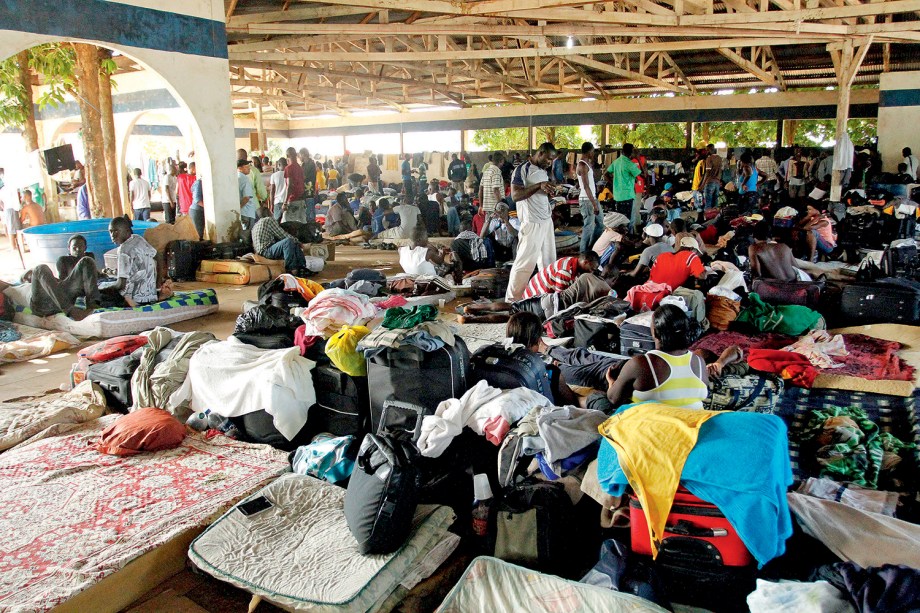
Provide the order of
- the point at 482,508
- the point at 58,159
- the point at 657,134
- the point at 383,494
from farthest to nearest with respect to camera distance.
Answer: the point at 657,134 → the point at 58,159 → the point at 482,508 → the point at 383,494

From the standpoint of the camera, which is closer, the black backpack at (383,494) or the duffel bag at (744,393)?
the black backpack at (383,494)

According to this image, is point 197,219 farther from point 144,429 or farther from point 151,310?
point 144,429

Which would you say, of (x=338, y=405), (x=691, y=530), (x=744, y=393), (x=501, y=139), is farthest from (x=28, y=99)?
(x=501, y=139)

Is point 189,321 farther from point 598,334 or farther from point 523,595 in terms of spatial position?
point 523,595

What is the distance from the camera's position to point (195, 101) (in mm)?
10375

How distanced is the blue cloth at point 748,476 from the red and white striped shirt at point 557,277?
15.1ft

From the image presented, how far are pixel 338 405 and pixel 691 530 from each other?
2511mm

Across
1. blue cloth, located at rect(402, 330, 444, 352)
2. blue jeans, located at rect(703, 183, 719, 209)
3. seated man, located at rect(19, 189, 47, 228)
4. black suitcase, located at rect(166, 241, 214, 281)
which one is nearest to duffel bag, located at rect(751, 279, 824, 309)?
blue cloth, located at rect(402, 330, 444, 352)

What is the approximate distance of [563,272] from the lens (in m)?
7.57

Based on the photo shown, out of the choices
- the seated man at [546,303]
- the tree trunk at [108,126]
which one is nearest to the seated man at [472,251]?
the seated man at [546,303]

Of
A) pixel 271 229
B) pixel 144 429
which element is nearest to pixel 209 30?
pixel 271 229

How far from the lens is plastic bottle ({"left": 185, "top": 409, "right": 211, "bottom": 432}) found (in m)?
5.07

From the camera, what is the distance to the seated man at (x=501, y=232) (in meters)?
10.5

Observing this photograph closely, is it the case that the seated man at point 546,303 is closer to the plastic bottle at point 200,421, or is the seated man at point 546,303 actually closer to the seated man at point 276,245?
the plastic bottle at point 200,421
